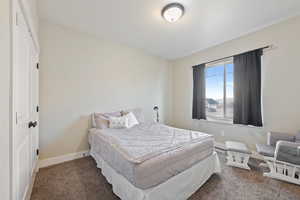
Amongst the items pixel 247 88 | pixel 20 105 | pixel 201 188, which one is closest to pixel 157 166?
pixel 201 188

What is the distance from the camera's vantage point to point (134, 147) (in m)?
1.66

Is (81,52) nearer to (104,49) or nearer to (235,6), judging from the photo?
(104,49)

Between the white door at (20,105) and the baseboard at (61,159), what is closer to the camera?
the white door at (20,105)

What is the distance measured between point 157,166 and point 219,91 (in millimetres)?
2825

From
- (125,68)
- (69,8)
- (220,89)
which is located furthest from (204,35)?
(69,8)

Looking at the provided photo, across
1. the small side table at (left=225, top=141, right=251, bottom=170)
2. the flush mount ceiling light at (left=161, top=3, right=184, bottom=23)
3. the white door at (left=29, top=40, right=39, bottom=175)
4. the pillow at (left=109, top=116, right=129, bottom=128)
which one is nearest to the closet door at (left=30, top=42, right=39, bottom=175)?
the white door at (left=29, top=40, right=39, bottom=175)

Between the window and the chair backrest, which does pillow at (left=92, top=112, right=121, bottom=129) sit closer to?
the window

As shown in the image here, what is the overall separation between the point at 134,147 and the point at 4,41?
150 centimetres

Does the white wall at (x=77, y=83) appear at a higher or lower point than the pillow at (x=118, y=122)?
higher

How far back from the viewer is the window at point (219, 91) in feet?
10.4

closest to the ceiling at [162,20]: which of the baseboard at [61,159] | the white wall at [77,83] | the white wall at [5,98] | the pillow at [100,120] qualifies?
the white wall at [77,83]

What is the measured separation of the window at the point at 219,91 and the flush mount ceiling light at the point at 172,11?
1831mm

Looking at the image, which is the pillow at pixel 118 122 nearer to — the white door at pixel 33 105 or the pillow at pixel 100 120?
the pillow at pixel 100 120

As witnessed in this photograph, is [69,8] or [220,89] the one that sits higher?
[69,8]
